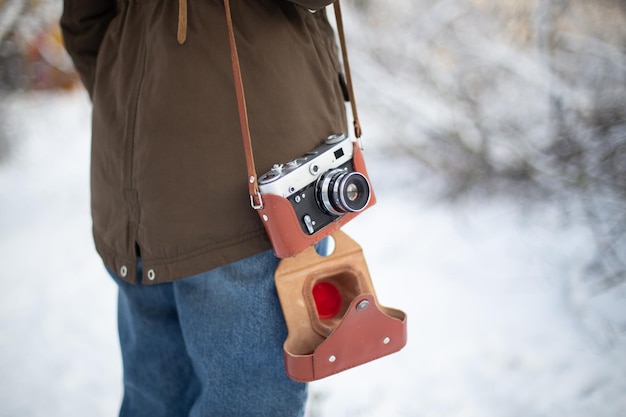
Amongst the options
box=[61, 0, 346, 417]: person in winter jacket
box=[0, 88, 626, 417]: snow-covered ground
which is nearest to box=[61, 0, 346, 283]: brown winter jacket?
box=[61, 0, 346, 417]: person in winter jacket

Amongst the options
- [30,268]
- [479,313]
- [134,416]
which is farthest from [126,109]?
[30,268]

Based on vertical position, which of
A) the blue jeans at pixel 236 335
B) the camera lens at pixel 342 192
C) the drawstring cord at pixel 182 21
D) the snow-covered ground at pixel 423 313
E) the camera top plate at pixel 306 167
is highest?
the drawstring cord at pixel 182 21

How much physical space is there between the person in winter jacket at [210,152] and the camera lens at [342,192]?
0.06 m

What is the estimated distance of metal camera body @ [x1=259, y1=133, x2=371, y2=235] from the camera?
610 mm

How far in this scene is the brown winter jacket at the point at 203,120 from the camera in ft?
2.03

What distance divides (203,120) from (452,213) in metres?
2.19

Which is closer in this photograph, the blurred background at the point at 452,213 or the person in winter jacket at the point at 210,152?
the person in winter jacket at the point at 210,152

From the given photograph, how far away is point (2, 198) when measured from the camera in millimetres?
2762

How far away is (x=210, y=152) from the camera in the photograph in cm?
62

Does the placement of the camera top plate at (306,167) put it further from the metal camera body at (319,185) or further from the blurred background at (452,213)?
the blurred background at (452,213)

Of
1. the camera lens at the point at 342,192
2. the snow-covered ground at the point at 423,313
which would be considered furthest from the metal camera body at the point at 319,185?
the snow-covered ground at the point at 423,313

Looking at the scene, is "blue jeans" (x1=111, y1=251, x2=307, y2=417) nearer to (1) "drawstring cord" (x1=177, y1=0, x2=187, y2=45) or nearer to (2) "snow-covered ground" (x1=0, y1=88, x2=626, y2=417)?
(1) "drawstring cord" (x1=177, y1=0, x2=187, y2=45)

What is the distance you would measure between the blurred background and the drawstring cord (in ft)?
3.88

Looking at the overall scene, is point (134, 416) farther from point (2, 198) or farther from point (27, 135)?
point (27, 135)
